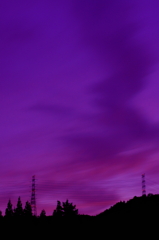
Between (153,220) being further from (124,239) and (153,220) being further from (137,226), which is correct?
(124,239)

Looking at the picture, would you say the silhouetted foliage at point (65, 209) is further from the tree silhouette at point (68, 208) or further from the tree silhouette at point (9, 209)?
the tree silhouette at point (9, 209)

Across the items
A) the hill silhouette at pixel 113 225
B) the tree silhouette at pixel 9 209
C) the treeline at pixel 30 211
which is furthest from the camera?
the tree silhouette at pixel 9 209

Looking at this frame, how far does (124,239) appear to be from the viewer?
2227 inches

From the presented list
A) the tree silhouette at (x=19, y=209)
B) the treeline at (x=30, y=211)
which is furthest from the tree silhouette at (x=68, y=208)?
the tree silhouette at (x=19, y=209)

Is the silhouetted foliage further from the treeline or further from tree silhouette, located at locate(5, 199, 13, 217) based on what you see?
tree silhouette, located at locate(5, 199, 13, 217)

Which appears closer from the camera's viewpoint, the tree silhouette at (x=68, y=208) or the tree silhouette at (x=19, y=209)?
the tree silhouette at (x=68, y=208)

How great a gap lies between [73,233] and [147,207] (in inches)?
569

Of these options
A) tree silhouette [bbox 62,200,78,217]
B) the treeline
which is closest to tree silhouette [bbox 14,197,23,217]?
the treeline

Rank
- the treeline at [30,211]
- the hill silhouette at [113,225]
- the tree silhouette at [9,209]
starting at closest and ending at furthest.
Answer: the hill silhouette at [113,225], the treeline at [30,211], the tree silhouette at [9,209]

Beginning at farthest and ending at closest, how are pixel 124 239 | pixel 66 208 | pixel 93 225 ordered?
pixel 66 208
pixel 93 225
pixel 124 239

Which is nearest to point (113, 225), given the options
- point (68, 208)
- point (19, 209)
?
point (68, 208)

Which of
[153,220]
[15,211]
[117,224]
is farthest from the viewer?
[15,211]

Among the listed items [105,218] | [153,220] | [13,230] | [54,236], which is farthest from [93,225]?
[13,230]

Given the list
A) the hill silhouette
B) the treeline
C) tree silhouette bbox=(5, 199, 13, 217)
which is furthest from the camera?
tree silhouette bbox=(5, 199, 13, 217)
